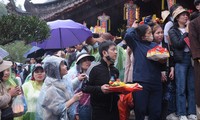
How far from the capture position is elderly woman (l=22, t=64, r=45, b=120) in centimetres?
591

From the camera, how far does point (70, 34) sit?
7.88 m

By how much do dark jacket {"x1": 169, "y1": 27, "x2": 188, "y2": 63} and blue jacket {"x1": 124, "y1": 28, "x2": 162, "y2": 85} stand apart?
0.40 m

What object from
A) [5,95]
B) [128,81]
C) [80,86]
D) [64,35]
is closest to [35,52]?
[64,35]

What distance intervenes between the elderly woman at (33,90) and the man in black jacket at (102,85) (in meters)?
1.25

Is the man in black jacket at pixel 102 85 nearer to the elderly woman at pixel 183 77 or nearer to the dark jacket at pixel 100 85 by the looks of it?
the dark jacket at pixel 100 85

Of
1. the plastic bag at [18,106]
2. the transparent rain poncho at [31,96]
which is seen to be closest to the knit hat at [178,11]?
the transparent rain poncho at [31,96]

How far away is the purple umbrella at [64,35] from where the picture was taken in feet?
25.4

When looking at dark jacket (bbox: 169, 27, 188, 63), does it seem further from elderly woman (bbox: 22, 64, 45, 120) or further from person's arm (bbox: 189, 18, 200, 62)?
elderly woman (bbox: 22, 64, 45, 120)

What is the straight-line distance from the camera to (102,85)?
4.85 meters

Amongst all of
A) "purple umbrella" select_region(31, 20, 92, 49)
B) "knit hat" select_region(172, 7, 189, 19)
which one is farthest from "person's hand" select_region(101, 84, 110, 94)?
"purple umbrella" select_region(31, 20, 92, 49)

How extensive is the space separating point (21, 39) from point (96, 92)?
4.20 feet

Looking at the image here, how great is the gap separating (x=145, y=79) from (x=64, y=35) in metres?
3.02

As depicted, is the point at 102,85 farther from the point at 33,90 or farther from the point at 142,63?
the point at 33,90

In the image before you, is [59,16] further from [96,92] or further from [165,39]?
[96,92]
